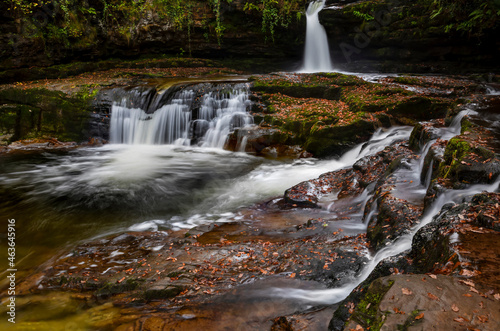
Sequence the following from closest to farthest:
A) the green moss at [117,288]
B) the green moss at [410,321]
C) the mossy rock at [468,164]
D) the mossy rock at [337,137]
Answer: the green moss at [410,321] < the green moss at [117,288] < the mossy rock at [468,164] < the mossy rock at [337,137]

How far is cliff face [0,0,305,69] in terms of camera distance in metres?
13.5

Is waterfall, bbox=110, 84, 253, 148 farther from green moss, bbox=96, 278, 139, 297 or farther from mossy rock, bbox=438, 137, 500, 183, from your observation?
green moss, bbox=96, 278, 139, 297

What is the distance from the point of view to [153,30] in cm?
1566

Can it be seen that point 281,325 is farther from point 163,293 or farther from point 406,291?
point 163,293

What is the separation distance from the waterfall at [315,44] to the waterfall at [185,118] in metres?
6.99

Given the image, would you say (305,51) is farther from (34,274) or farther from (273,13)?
(34,274)

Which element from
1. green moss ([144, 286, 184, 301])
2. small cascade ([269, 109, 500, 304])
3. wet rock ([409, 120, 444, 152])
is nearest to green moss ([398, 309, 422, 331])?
small cascade ([269, 109, 500, 304])

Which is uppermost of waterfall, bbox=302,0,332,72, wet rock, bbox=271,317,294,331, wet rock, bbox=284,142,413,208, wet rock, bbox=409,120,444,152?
waterfall, bbox=302,0,332,72

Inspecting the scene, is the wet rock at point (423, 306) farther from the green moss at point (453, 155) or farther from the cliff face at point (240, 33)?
the cliff face at point (240, 33)

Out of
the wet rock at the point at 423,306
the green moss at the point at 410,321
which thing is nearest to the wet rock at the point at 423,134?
the wet rock at the point at 423,306

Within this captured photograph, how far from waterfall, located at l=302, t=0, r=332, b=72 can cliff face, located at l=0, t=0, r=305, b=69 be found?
46 cm

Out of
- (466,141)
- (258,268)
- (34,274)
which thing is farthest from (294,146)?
(34,274)

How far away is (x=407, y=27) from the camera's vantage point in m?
14.1

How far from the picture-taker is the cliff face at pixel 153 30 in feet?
44.1
